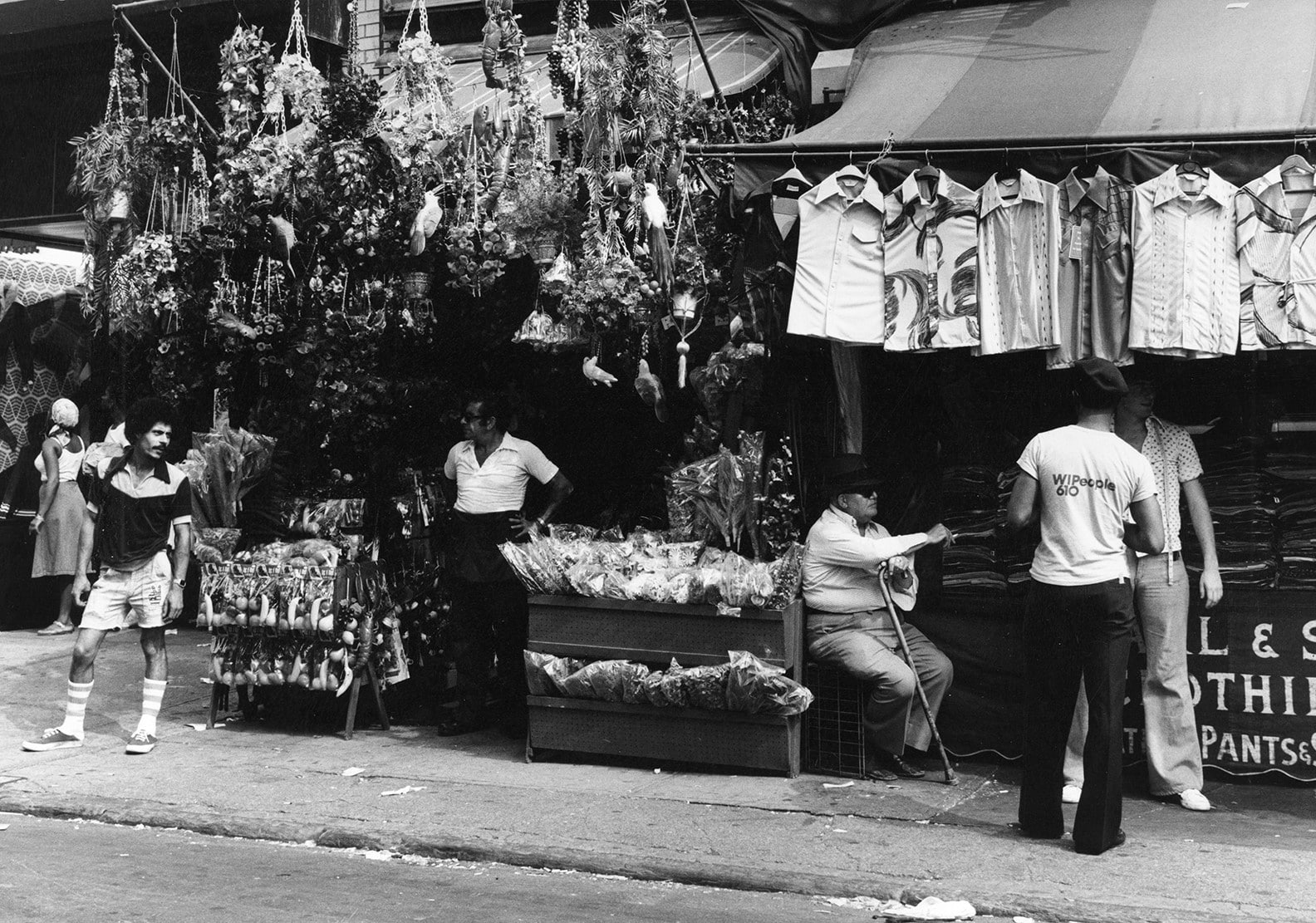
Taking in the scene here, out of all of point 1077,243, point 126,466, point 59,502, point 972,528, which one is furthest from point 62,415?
point 1077,243

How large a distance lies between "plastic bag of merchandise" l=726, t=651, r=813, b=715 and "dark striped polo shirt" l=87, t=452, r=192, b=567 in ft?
11.6

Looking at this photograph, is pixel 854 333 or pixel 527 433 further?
pixel 527 433

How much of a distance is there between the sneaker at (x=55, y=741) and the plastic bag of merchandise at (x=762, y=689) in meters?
4.23

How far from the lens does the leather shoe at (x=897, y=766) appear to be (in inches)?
292

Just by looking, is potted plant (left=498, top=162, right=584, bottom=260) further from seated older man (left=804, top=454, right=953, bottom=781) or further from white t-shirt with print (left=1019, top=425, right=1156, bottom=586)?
white t-shirt with print (left=1019, top=425, right=1156, bottom=586)

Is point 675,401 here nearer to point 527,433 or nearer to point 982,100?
point 527,433

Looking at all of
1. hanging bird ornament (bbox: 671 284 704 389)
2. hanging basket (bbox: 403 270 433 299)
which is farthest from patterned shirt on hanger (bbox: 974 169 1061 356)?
hanging basket (bbox: 403 270 433 299)

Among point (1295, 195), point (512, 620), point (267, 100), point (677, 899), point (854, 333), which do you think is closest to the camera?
point (677, 899)

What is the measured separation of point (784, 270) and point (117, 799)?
14.7 ft

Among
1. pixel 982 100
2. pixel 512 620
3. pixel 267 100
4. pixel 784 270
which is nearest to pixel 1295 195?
pixel 982 100

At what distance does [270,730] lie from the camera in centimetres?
893

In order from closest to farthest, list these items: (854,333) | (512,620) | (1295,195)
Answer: (1295,195) < (854,333) < (512,620)

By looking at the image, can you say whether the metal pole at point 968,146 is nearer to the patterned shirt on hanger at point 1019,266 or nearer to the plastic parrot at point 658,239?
the patterned shirt on hanger at point 1019,266

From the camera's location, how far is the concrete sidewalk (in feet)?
18.2
